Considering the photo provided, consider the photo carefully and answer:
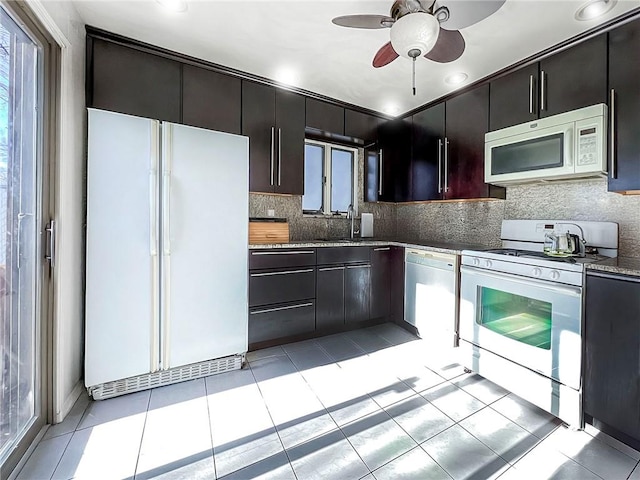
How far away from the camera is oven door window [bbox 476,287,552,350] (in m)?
1.82

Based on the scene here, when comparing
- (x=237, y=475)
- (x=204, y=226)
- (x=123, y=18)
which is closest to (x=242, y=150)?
(x=204, y=226)

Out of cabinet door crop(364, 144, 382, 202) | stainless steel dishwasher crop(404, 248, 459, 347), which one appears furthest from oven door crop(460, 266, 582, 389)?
cabinet door crop(364, 144, 382, 202)

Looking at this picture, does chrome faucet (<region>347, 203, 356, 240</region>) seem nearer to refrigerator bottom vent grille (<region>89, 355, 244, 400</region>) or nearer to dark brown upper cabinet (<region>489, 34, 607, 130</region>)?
dark brown upper cabinet (<region>489, 34, 607, 130</region>)

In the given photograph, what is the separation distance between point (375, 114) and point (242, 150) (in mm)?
1860

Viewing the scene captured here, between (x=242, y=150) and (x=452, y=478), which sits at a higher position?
(x=242, y=150)

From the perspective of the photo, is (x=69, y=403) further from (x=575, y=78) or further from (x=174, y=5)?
(x=575, y=78)

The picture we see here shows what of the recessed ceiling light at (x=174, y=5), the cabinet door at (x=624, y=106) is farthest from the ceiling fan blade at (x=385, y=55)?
the cabinet door at (x=624, y=106)

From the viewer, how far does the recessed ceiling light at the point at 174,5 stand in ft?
5.80

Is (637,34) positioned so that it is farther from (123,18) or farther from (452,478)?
(123,18)

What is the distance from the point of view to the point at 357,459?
4.69 ft

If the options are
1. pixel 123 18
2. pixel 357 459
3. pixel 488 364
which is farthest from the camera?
pixel 488 364

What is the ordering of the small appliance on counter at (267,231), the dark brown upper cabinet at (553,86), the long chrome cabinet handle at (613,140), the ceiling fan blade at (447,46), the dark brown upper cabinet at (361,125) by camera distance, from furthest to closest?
the dark brown upper cabinet at (361,125) < the small appliance on counter at (267,231) < the dark brown upper cabinet at (553,86) < the long chrome cabinet handle at (613,140) < the ceiling fan blade at (447,46)

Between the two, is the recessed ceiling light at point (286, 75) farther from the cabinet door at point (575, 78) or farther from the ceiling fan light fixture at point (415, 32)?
the cabinet door at point (575, 78)

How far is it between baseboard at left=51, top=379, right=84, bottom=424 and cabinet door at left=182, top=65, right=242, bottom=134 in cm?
195
